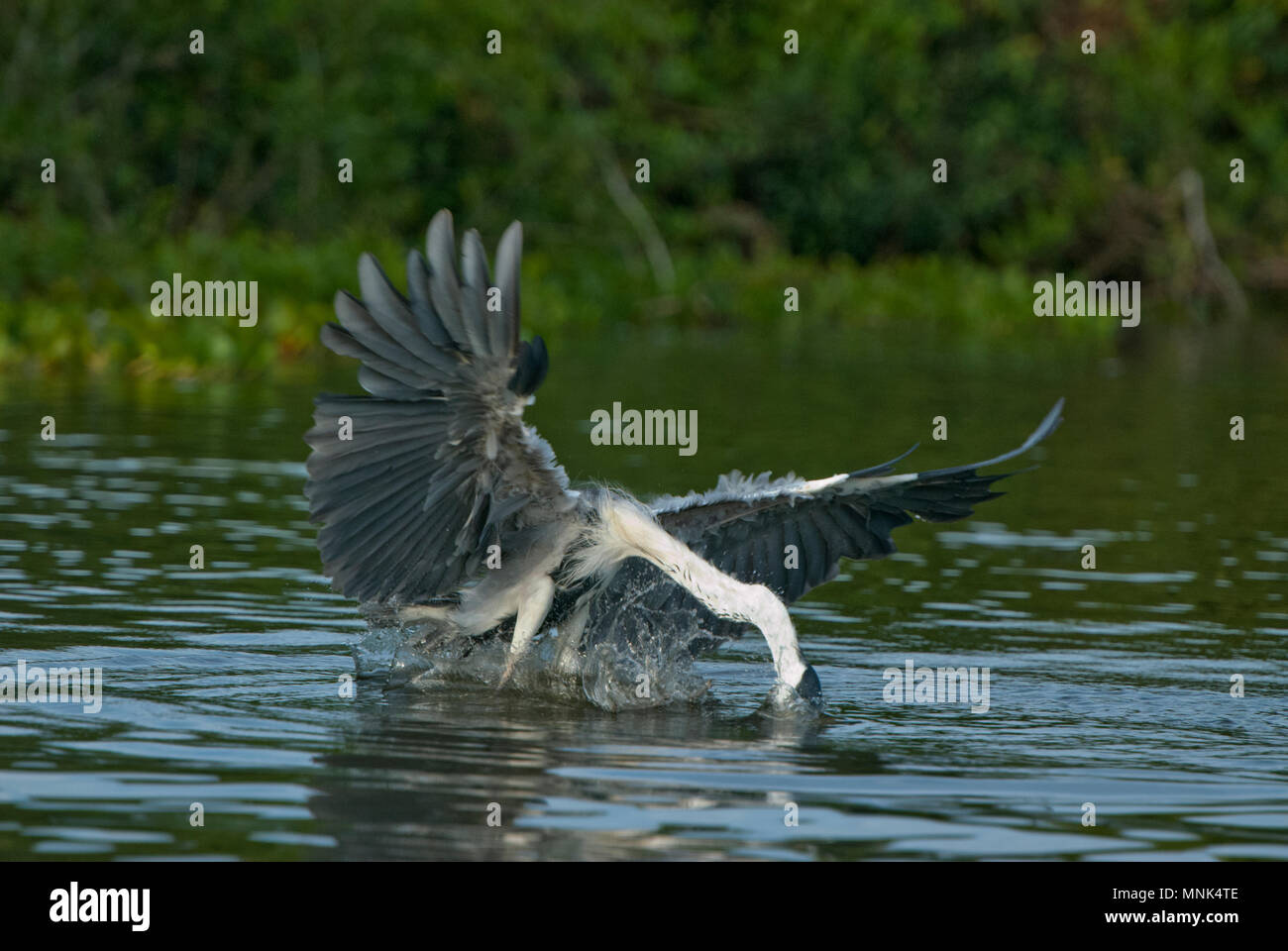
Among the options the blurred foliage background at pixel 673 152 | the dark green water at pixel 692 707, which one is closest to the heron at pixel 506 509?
the dark green water at pixel 692 707

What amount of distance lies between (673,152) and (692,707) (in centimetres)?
3024

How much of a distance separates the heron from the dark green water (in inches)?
16.7

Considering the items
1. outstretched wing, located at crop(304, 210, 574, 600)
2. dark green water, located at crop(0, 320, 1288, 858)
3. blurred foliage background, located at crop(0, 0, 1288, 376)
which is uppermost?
blurred foliage background, located at crop(0, 0, 1288, 376)

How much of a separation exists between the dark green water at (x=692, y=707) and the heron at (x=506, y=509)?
425 millimetres

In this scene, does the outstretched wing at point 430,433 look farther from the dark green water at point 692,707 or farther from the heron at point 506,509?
the dark green water at point 692,707

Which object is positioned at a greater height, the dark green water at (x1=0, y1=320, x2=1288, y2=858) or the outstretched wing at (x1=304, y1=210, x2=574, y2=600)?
the outstretched wing at (x1=304, y1=210, x2=574, y2=600)

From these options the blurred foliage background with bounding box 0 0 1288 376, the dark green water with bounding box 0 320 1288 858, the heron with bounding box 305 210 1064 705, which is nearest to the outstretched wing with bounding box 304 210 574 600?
the heron with bounding box 305 210 1064 705

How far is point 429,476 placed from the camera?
8102 millimetres

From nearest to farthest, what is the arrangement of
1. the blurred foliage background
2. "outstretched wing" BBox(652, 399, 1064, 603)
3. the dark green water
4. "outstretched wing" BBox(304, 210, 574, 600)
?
1. the dark green water
2. "outstretched wing" BBox(304, 210, 574, 600)
3. "outstretched wing" BBox(652, 399, 1064, 603)
4. the blurred foliage background

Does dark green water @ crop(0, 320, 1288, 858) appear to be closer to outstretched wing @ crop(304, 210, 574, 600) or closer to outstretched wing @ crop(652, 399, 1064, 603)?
outstretched wing @ crop(652, 399, 1064, 603)

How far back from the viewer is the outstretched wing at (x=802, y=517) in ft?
28.7

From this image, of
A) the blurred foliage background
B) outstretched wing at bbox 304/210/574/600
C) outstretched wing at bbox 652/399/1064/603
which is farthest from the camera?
the blurred foliage background

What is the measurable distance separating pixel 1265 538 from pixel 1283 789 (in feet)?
20.6

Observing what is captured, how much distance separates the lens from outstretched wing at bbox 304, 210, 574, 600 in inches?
296
